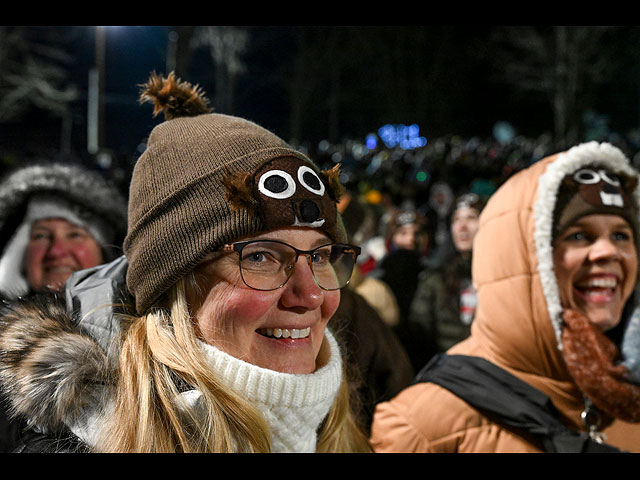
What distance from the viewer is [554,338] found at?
1.96 meters

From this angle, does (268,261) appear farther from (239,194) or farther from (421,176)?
(421,176)

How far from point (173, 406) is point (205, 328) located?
177mm

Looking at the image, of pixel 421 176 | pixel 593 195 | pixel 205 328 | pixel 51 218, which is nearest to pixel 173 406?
pixel 205 328

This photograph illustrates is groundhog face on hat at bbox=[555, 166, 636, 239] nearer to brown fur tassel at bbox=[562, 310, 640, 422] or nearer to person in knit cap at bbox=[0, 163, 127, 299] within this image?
brown fur tassel at bbox=[562, 310, 640, 422]

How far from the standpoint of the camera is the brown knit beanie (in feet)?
4.05

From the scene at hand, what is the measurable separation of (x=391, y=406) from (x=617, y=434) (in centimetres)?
76

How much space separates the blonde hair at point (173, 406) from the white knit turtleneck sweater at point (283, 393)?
0.07 feet

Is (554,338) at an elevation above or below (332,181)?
below

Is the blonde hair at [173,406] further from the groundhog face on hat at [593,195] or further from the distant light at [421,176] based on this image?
the distant light at [421,176]

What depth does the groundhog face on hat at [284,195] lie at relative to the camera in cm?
122

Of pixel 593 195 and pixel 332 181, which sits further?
pixel 593 195

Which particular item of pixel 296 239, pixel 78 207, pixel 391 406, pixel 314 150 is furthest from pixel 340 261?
pixel 78 207

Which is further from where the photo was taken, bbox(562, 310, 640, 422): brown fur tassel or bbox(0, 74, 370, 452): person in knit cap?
bbox(562, 310, 640, 422): brown fur tassel

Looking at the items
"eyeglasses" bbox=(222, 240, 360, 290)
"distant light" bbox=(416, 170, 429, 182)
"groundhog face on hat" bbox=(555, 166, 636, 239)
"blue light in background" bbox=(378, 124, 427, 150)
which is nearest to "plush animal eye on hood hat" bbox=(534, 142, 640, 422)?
"groundhog face on hat" bbox=(555, 166, 636, 239)
